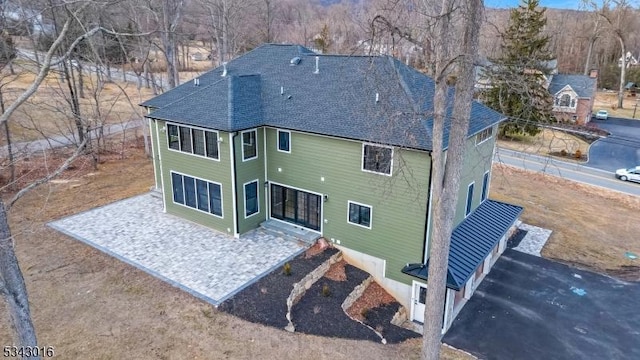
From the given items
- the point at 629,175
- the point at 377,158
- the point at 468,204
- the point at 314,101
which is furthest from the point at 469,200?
the point at 629,175

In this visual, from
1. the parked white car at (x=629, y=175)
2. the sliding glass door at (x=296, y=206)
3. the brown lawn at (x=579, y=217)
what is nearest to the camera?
the sliding glass door at (x=296, y=206)

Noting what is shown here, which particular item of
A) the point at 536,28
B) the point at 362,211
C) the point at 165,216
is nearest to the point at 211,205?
the point at 165,216

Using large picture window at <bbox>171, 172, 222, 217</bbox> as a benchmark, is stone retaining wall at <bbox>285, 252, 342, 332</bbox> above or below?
below

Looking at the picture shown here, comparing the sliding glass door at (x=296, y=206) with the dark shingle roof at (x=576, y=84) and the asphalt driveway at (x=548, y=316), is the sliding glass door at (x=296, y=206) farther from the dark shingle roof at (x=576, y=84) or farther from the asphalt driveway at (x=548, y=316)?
the dark shingle roof at (x=576, y=84)

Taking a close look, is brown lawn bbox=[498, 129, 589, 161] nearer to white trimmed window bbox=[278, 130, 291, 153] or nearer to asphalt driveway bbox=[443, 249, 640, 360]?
asphalt driveway bbox=[443, 249, 640, 360]

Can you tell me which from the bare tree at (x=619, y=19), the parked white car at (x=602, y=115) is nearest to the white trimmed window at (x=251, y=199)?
the parked white car at (x=602, y=115)

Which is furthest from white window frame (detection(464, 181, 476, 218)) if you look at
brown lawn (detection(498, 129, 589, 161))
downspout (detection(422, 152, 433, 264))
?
brown lawn (detection(498, 129, 589, 161))
